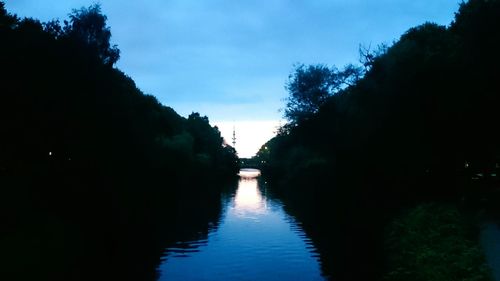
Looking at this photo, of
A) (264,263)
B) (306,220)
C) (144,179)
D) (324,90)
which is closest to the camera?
(264,263)

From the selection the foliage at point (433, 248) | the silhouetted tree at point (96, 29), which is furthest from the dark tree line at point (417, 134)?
the silhouetted tree at point (96, 29)

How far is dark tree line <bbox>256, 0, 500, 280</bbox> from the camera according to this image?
3050 cm

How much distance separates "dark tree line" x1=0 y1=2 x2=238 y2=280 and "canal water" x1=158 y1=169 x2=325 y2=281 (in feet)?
5.47

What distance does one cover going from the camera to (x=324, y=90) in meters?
75.9

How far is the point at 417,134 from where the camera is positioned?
3419 cm

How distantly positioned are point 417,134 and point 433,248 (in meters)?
13.9

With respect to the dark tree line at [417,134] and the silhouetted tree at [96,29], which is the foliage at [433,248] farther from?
the silhouetted tree at [96,29]

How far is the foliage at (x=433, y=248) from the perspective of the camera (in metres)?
18.0

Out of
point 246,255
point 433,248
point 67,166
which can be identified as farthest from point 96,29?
point 433,248

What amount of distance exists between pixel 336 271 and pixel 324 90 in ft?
183

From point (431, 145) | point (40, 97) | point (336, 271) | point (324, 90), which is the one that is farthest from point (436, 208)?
point (324, 90)

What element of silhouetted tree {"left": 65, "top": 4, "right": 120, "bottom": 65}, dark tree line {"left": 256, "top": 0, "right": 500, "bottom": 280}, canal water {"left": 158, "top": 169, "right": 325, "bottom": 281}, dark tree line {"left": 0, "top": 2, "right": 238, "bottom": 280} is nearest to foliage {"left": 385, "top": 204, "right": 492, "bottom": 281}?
dark tree line {"left": 256, "top": 0, "right": 500, "bottom": 280}

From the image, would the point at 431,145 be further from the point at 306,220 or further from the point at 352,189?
the point at 352,189

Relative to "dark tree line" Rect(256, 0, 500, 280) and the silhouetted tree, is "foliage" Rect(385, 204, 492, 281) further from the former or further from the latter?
the silhouetted tree
